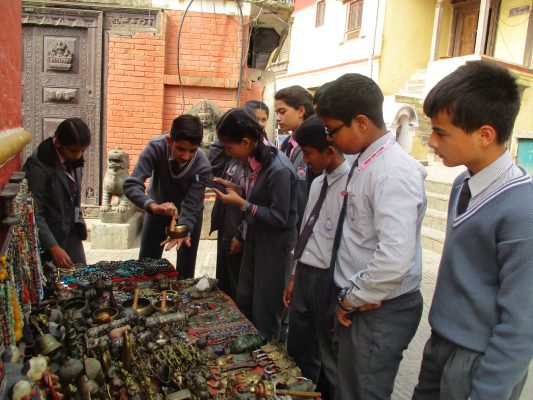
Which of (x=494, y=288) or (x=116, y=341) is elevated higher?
(x=494, y=288)

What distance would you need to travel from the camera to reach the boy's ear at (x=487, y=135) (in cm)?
153

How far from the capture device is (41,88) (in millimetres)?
6297

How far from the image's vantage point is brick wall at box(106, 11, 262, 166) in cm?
634

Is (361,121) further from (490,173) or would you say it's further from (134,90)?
(134,90)

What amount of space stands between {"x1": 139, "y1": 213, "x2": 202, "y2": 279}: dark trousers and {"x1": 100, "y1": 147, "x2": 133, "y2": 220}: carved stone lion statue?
2.32 meters

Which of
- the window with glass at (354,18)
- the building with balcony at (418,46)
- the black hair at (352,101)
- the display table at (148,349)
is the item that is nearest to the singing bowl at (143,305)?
the display table at (148,349)

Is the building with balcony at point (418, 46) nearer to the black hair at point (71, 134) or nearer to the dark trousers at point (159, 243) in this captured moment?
the dark trousers at point (159, 243)

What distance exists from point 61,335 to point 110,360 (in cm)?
24

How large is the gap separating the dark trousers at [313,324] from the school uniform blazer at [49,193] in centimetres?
155

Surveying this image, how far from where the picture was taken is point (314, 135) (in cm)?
237

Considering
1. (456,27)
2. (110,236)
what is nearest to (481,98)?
(110,236)

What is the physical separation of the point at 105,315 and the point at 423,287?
4183 millimetres

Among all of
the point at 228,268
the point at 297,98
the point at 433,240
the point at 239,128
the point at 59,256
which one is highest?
the point at 297,98

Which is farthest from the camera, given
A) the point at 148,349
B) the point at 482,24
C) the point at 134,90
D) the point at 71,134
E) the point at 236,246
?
the point at 482,24
